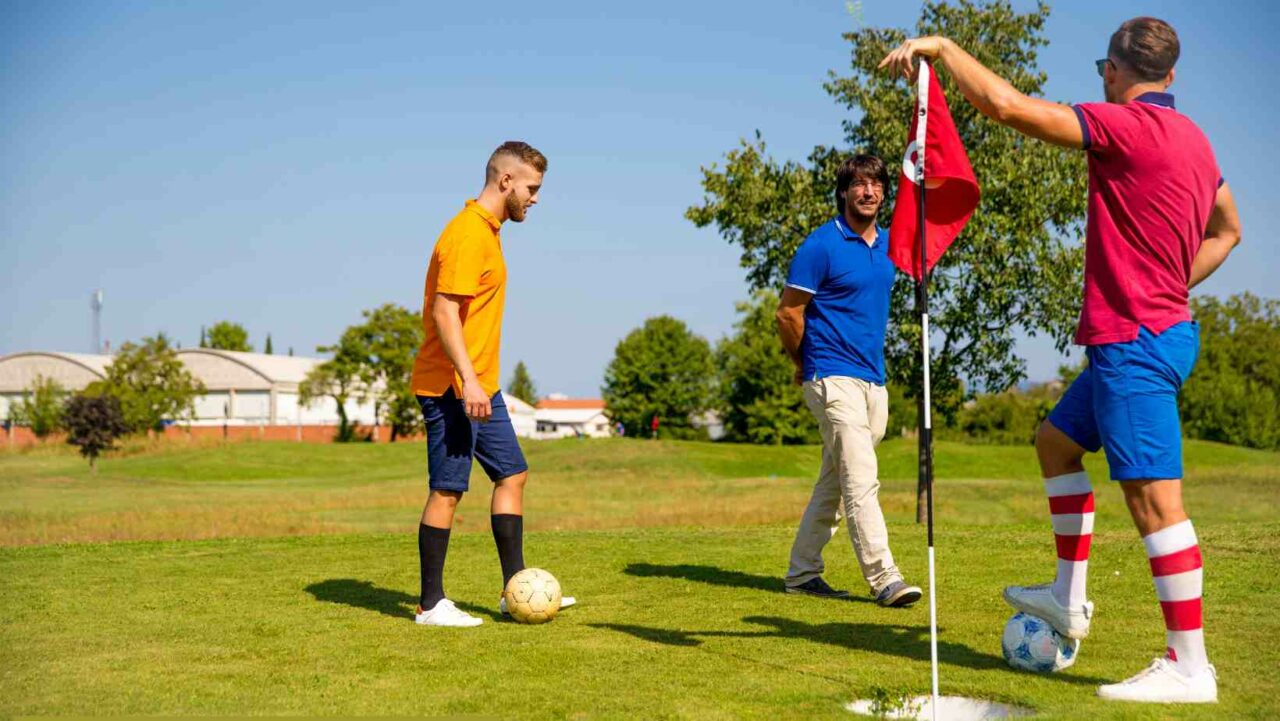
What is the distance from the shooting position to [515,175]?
705 cm

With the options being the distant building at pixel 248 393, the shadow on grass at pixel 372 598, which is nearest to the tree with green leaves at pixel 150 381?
the distant building at pixel 248 393

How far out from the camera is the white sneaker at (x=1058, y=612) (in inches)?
199

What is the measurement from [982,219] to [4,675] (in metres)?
13.8

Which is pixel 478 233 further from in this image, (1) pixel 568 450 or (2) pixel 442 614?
(1) pixel 568 450

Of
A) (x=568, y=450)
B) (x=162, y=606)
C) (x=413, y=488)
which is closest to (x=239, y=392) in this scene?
(x=568, y=450)

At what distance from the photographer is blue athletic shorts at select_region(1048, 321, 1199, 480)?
4641 mm

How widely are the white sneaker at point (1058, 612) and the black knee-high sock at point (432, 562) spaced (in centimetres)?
331

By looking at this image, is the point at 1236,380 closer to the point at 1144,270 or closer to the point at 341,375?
the point at 341,375

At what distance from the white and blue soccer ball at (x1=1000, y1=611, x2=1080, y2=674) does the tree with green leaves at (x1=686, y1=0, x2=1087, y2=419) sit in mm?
11427

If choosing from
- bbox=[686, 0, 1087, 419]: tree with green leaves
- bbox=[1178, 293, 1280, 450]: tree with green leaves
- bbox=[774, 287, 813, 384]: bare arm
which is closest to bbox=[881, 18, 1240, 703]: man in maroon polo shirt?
bbox=[774, 287, 813, 384]: bare arm

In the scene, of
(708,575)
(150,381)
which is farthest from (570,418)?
(708,575)

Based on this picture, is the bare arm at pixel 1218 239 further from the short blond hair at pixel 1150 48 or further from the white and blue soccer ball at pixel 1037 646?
the white and blue soccer ball at pixel 1037 646

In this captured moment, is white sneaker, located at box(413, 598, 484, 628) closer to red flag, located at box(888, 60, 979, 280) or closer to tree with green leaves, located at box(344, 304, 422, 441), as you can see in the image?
red flag, located at box(888, 60, 979, 280)

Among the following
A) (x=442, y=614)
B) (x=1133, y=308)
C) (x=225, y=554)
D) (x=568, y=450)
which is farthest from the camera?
(x=568, y=450)
